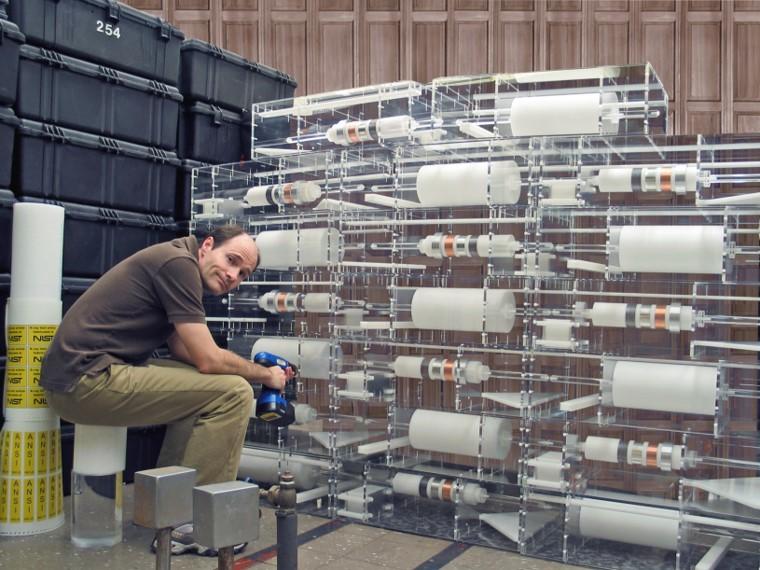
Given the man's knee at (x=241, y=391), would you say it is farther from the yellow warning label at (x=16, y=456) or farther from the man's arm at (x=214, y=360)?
the yellow warning label at (x=16, y=456)

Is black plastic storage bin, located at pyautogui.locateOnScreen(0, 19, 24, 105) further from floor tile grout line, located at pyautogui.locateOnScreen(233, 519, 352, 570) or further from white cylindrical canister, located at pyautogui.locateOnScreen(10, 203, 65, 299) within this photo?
floor tile grout line, located at pyautogui.locateOnScreen(233, 519, 352, 570)

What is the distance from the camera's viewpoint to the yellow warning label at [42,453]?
3082mm

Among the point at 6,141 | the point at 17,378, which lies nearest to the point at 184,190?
the point at 6,141

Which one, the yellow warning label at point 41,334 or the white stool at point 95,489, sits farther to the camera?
the yellow warning label at point 41,334

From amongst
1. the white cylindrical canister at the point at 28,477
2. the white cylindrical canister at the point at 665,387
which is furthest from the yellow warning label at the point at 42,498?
the white cylindrical canister at the point at 665,387

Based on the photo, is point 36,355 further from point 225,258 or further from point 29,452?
point 225,258

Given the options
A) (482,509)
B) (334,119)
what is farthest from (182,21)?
(482,509)

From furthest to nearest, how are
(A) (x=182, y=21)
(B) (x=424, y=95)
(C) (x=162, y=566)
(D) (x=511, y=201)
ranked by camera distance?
(A) (x=182, y=21) → (B) (x=424, y=95) → (D) (x=511, y=201) → (C) (x=162, y=566)

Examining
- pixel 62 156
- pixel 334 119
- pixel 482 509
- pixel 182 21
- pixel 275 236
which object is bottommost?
pixel 482 509

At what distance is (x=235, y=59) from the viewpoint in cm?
440

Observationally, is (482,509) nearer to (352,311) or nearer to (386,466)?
(386,466)

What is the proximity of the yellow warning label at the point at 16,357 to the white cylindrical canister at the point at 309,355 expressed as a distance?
1015 millimetres

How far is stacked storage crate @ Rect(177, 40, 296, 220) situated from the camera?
4.19 m

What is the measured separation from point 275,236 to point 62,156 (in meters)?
0.95
